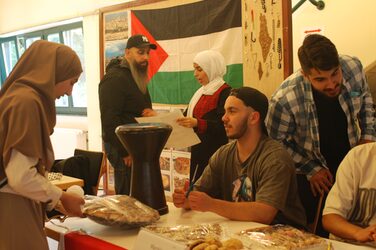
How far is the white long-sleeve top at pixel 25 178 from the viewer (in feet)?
4.51

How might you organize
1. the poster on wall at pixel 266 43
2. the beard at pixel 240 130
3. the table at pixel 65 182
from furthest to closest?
the table at pixel 65 182 → the poster on wall at pixel 266 43 → the beard at pixel 240 130

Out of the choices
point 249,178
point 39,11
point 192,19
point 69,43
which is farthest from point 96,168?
point 39,11

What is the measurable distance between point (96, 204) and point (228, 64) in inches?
76.5

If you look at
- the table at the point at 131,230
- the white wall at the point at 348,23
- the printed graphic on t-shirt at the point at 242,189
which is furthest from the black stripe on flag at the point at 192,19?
the table at the point at 131,230

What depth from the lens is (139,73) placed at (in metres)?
3.27

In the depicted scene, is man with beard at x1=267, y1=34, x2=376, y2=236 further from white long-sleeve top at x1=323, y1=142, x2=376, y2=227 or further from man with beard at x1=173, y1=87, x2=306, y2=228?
white long-sleeve top at x1=323, y1=142, x2=376, y2=227

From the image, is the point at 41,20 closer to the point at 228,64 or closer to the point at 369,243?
the point at 228,64

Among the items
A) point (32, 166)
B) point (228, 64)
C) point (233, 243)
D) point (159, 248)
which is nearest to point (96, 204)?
point (32, 166)

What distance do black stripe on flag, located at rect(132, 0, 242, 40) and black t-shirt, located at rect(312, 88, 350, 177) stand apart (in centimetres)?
116

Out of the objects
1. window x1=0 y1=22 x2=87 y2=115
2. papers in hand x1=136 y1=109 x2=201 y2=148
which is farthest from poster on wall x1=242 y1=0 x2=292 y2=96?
window x1=0 y1=22 x2=87 y2=115

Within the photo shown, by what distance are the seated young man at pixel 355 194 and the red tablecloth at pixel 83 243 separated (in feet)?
2.50

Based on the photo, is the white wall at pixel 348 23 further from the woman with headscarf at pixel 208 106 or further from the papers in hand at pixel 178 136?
the papers in hand at pixel 178 136

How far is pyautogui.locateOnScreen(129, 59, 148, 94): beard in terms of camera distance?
322cm

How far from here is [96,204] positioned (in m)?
1.59
